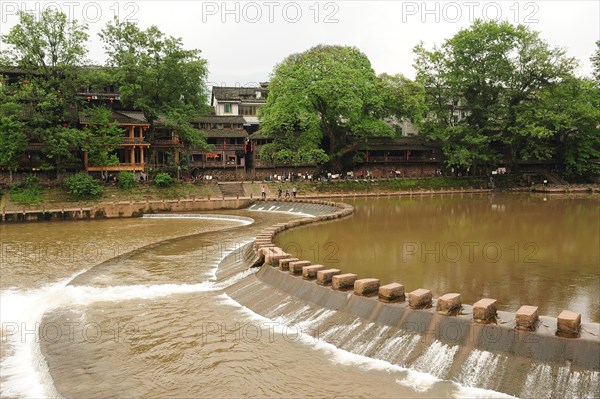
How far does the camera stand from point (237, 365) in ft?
36.3

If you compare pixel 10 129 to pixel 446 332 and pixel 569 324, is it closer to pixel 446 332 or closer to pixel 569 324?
pixel 446 332

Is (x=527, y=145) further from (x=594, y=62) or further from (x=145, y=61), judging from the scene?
(x=145, y=61)

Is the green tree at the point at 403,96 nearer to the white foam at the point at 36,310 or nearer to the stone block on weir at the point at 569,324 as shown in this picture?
the white foam at the point at 36,310

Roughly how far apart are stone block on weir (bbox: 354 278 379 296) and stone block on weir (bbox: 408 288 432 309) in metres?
1.45

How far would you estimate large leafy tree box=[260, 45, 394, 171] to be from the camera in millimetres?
56656

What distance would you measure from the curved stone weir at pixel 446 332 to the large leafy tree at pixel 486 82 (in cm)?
5262

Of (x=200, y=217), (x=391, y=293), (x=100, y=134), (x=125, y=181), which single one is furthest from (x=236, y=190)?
(x=391, y=293)

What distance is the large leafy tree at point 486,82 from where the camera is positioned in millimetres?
61531

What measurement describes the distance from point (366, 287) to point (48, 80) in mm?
48088

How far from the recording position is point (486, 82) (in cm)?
6350

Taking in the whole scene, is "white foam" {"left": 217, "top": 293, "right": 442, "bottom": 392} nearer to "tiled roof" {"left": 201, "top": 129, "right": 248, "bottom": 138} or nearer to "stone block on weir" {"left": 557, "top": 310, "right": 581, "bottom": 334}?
"stone block on weir" {"left": 557, "top": 310, "right": 581, "bottom": 334}

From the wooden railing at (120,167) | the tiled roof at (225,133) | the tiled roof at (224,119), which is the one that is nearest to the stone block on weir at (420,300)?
the wooden railing at (120,167)

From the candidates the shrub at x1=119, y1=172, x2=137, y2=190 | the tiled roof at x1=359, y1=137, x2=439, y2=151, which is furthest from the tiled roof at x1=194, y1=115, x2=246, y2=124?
the tiled roof at x1=359, y1=137, x2=439, y2=151

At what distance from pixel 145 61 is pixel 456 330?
50.5m
